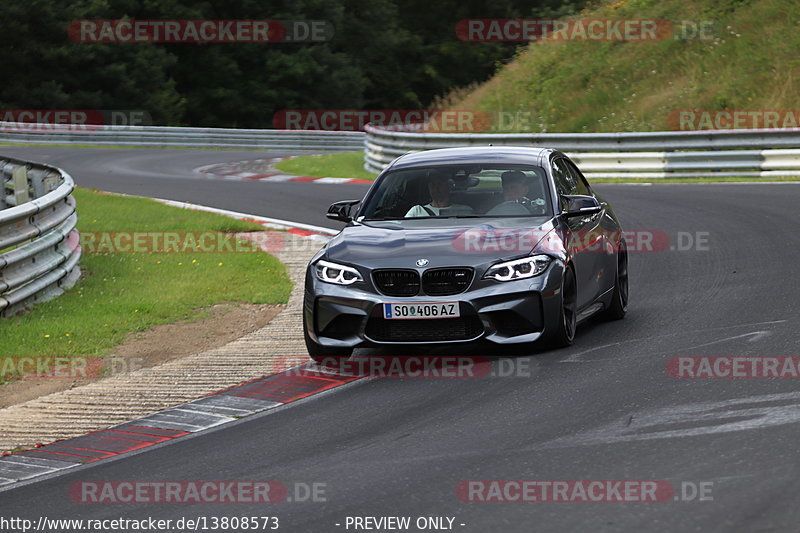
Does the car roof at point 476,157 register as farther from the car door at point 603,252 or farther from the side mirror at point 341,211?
the car door at point 603,252

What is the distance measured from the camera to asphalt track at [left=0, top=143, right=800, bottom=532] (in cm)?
562

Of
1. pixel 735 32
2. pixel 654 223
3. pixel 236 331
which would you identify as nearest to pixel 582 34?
pixel 735 32

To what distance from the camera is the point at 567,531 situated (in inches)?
209

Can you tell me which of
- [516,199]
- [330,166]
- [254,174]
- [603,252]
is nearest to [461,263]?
[516,199]

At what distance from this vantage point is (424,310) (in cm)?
880

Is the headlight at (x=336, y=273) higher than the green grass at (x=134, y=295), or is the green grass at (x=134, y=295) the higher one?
the headlight at (x=336, y=273)

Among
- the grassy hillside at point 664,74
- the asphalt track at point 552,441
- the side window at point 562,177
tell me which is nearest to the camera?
the asphalt track at point 552,441

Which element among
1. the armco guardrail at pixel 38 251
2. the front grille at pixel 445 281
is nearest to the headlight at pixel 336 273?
the front grille at pixel 445 281

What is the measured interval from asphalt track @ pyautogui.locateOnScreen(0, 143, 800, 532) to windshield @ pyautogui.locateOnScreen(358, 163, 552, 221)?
45.5 inches

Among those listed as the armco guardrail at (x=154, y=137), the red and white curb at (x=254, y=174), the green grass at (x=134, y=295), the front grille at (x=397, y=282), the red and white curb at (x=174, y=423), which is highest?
the front grille at (x=397, y=282)

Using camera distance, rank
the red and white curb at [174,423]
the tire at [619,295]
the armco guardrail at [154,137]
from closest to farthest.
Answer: the red and white curb at [174,423] < the tire at [619,295] < the armco guardrail at [154,137]

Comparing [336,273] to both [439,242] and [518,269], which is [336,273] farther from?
[518,269]

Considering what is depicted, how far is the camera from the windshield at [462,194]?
9.97 m

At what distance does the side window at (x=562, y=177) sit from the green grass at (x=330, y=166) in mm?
16498
